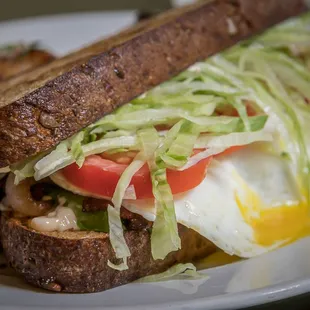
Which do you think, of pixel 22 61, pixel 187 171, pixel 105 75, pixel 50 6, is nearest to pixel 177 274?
pixel 187 171

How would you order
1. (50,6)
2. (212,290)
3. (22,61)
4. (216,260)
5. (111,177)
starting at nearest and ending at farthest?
(212,290), (111,177), (216,260), (22,61), (50,6)

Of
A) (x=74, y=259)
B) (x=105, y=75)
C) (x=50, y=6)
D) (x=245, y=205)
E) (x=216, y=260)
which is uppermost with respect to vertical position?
(x=105, y=75)

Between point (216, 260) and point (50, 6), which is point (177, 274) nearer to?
point (216, 260)

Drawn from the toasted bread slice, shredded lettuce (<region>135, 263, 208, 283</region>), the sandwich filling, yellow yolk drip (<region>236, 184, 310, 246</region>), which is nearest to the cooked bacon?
the sandwich filling

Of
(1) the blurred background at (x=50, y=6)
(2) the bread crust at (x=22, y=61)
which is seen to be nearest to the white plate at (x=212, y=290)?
(2) the bread crust at (x=22, y=61)

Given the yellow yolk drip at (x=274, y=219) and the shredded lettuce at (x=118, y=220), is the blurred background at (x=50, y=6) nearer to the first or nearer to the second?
the yellow yolk drip at (x=274, y=219)

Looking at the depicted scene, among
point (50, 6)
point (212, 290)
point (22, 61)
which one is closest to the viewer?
point (212, 290)

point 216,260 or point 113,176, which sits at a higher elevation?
point 113,176
